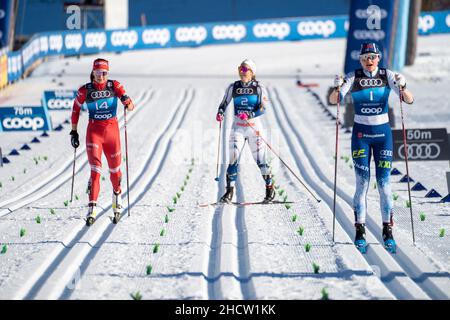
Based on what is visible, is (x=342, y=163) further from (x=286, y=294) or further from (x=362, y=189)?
(x=286, y=294)

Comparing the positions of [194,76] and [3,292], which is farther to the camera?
[194,76]

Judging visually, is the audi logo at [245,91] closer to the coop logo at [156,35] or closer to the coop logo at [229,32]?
the coop logo at [156,35]

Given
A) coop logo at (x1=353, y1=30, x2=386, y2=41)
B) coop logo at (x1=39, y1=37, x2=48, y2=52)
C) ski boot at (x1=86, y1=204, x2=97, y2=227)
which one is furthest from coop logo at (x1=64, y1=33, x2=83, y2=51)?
ski boot at (x1=86, y1=204, x2=97, y2=227)

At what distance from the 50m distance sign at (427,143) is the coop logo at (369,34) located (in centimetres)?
950

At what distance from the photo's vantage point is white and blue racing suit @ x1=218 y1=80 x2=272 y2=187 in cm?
1250

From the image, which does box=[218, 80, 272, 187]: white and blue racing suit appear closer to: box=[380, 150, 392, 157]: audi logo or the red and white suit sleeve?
the red and white suit sleeve

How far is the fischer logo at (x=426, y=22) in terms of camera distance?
4491 cm

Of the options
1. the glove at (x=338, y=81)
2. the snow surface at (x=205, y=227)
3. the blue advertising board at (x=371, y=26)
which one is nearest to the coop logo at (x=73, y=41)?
the snow surface at (x=205, y=227)

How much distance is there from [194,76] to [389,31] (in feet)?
43.3

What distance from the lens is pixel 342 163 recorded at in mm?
17000

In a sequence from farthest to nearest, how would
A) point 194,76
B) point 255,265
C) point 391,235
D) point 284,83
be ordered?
point 194,76 < point 284,83 < point 391,235 < point 255,265

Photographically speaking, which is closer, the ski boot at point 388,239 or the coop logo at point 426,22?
the ski boot at point 388,239

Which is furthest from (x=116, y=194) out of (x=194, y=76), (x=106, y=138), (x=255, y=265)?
(x=194, y=76)
